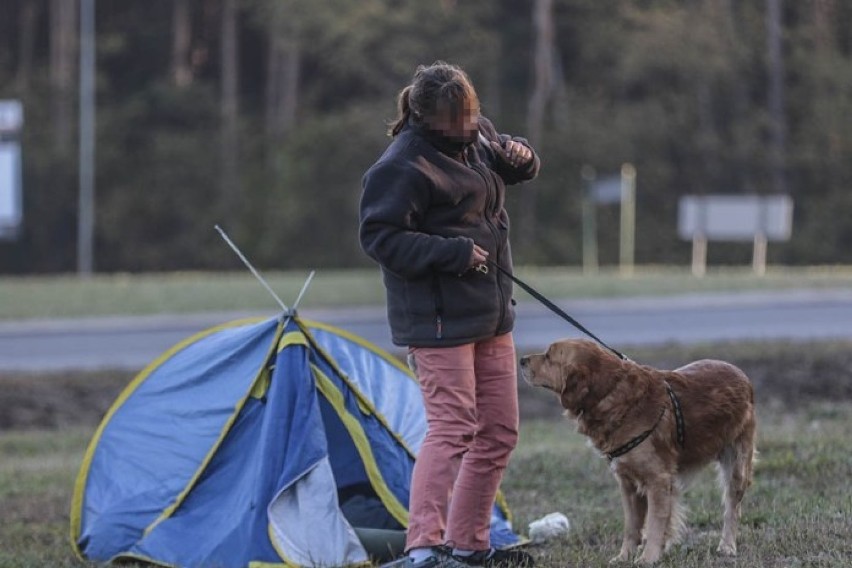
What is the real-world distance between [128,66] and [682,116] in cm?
1905

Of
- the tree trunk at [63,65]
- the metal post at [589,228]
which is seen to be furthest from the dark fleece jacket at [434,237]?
the tree trunk at [63,65]

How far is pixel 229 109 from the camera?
4778 cm

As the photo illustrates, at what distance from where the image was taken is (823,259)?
4444cm

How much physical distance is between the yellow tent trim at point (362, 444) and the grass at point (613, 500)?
67 centimetres

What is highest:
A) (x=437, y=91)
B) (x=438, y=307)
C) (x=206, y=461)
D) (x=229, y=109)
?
(x=437, y=91)

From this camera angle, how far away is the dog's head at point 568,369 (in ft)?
19.0

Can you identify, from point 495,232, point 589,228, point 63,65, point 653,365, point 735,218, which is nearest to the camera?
point 495,232

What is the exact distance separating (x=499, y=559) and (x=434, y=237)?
4.68 feet

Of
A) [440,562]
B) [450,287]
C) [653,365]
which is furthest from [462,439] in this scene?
[653,365]

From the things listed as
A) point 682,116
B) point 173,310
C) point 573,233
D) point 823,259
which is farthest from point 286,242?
point 173,310

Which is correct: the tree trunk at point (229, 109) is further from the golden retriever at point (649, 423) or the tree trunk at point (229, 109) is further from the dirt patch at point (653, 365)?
the golden retriever at point (649, 423)

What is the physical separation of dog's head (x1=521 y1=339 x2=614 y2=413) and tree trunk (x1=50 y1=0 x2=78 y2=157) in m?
42.9

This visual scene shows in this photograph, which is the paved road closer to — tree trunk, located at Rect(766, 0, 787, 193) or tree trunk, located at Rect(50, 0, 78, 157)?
tree trunk, located at Rect(766, 0, 787, 193)

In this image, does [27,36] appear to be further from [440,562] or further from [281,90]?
[440,562]
